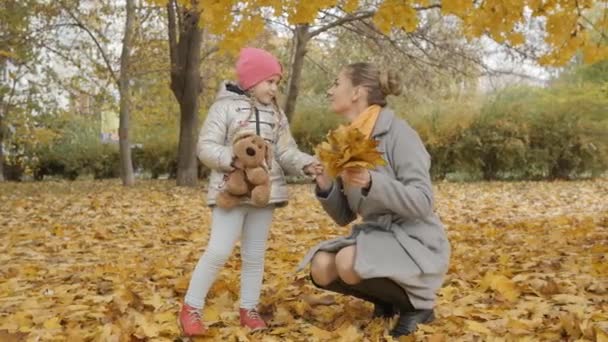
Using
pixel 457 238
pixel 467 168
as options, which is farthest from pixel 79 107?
pixel 457 238

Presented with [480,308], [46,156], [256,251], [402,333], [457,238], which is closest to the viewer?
[402,333]

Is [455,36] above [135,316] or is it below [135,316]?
above

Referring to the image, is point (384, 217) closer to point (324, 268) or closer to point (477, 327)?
point (324, 268)

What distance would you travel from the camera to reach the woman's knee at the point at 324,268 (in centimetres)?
349

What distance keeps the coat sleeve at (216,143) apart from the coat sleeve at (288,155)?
0.81ft

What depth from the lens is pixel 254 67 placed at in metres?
3.46

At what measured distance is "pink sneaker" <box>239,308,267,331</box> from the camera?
11.8ft

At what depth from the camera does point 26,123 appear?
→ 64.7 feet

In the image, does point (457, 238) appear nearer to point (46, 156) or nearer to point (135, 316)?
point (135, 316)

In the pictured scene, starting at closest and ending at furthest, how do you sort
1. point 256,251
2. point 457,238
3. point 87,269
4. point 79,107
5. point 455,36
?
point 256,251
point 87,269
point 457,238
point 455,36
point 79,107

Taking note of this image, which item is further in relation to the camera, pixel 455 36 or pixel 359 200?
pixel 455 36

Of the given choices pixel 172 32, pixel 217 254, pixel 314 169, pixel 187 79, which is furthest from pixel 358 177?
pixel 172 32

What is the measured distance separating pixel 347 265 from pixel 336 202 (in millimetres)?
343

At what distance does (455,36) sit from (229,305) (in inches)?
529
